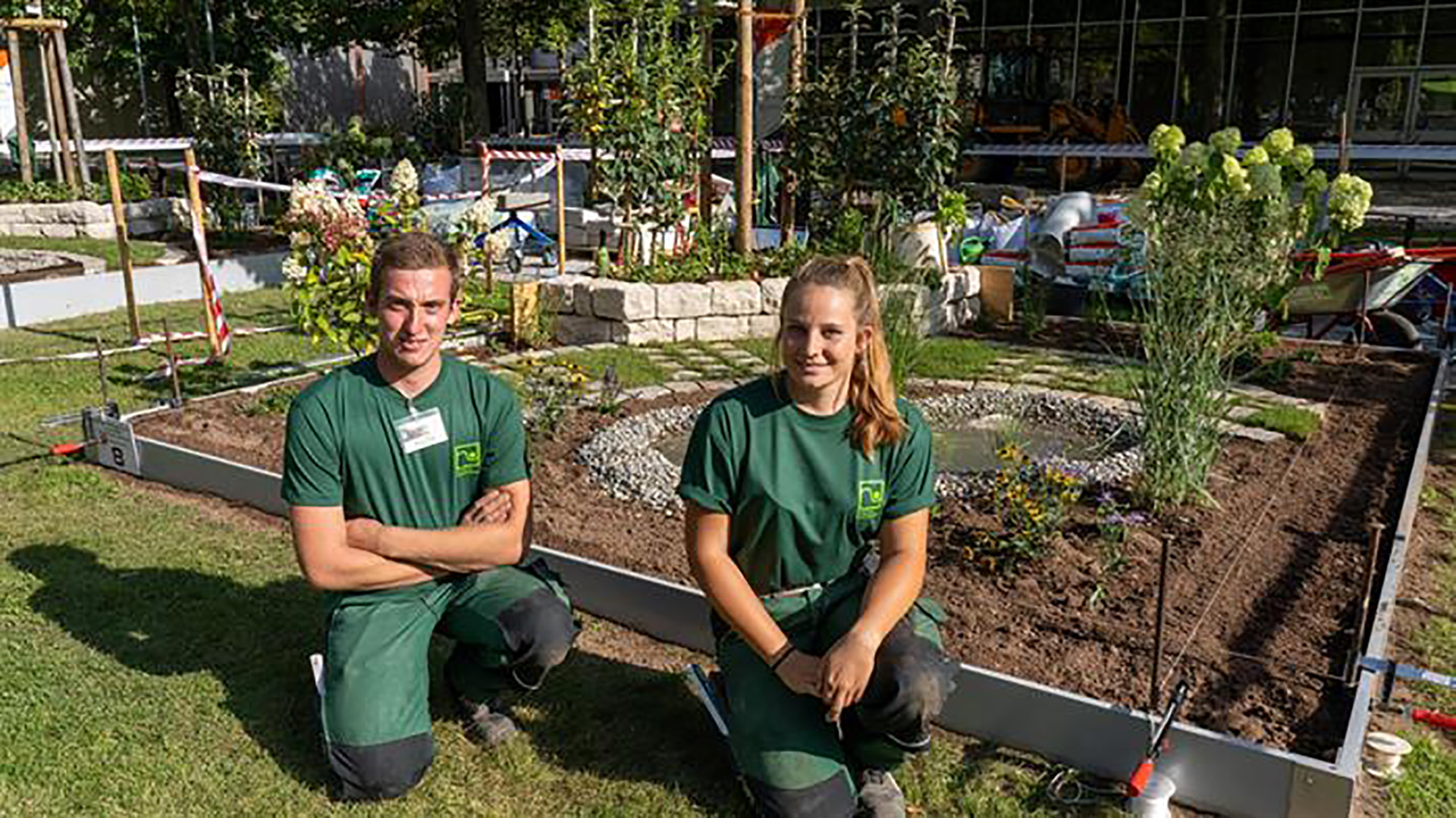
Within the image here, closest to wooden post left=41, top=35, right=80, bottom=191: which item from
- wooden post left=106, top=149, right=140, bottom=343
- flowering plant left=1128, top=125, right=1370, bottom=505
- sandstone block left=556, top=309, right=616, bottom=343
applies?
wooden post left=106, top=149, right=140, bottom=343

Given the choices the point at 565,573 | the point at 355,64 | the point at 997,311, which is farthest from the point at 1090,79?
the point at 565,573

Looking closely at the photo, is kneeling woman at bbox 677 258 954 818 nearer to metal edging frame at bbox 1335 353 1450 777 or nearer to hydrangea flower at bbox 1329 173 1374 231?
metal edging frame at bbox 1335 353 1450 777

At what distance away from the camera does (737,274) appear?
8.27 m

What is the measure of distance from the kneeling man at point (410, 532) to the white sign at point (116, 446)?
2723mm

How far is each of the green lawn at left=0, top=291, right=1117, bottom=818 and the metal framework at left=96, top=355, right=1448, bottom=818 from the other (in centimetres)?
8

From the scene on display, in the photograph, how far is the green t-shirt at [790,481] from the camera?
2.64 metres

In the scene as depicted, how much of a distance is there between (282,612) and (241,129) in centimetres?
1207

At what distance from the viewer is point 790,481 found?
2.66 meters

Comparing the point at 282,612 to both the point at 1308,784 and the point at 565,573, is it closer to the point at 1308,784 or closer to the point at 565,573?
the point at 565,573

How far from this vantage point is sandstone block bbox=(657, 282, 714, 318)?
7762mm

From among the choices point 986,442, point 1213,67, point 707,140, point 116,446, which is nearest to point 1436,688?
point 986,442

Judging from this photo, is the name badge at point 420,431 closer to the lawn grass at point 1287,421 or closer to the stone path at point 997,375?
the stone path at point 997,375

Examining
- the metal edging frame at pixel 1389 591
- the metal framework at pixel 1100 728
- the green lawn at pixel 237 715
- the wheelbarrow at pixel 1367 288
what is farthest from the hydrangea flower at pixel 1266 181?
the green lawn at pixel 237 715

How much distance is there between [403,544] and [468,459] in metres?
0.29
